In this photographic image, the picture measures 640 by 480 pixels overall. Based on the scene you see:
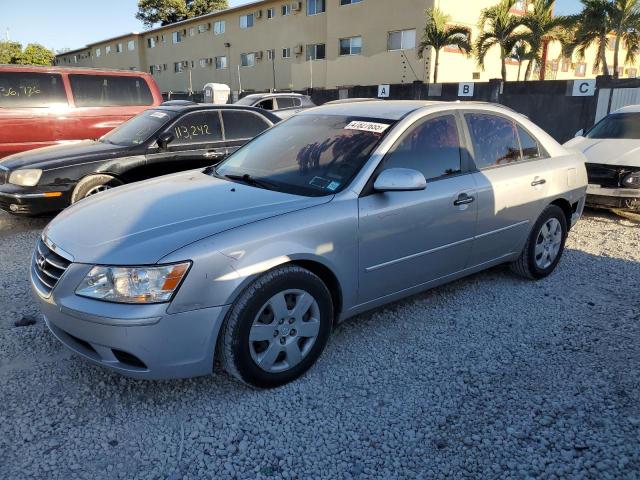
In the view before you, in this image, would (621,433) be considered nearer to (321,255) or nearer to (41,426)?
(321,255)

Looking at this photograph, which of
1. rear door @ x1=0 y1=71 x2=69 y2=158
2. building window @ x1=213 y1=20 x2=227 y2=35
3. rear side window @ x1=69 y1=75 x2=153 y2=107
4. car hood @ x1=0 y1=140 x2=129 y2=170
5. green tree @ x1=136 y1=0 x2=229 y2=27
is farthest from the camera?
green tree @ x1=136 y1=0 x2=229 y2=27

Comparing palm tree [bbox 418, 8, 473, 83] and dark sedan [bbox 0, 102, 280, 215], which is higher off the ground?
palm tree [bbox 418, 8, 473, 83]

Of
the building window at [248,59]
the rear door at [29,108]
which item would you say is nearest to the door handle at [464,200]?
the rear door at [29,108]

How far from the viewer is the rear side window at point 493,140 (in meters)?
3.89

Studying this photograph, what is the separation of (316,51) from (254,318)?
2879cm

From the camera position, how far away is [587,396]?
2844mm

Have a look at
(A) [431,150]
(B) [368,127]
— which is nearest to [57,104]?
(B) [368,127]

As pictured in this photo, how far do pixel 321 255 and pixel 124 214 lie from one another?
3.98 ft

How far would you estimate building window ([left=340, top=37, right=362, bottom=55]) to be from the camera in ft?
86.1

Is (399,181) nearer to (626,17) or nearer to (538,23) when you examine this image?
(538,23)

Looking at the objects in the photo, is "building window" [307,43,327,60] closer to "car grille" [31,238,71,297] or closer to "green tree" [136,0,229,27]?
"green tree" [136,0,229,27]

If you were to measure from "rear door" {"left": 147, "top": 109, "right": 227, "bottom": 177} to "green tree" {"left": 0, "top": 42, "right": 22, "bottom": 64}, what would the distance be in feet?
162

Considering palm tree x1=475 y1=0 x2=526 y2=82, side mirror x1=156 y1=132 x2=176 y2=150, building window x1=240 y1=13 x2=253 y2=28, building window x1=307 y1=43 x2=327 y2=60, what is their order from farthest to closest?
building window x1=240 y1=13 x2=253 y2=28
building window x1=307 y1=43 x2=327 y2=60
palm tree x1=475 y1=0 x2=526 y2=82
side mirror x1=156 y1=132 x2=176 y2=150

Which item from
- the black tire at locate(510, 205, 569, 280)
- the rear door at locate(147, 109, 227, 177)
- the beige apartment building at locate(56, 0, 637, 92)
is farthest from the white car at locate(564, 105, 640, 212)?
the beige apartment building at locate(56, 0, 637, 92)
